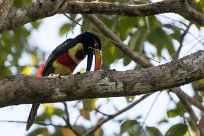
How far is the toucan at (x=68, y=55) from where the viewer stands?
13.0 feet

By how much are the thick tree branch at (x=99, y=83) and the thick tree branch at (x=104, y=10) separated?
0.34 metres

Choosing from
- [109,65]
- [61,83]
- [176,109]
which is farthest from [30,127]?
[61,83]

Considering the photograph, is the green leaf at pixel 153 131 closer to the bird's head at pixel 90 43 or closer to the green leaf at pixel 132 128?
the green leaf at pixel 132 128

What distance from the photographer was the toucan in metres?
3.95

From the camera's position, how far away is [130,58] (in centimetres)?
409

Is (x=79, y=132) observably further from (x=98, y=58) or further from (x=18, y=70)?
(x=98, y=58)

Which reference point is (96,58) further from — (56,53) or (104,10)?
(56,53)

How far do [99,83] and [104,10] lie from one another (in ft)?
A: 1.60

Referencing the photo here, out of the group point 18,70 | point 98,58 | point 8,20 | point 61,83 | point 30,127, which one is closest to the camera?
point 61,83

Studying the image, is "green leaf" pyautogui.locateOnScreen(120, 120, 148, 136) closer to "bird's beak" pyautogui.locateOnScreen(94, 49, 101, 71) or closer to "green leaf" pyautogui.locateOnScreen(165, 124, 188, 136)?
"green leaf" pyautogui.locateOnScreen(165, 124, 188, 136)

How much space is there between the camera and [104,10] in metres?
2.87

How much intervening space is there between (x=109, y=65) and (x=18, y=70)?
0.72 metres

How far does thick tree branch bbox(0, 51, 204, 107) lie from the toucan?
1264 millimetres

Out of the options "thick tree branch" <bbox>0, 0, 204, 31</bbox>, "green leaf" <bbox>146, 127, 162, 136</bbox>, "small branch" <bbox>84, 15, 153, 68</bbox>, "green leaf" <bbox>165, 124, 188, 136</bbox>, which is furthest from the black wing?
"thick tree branch" <bbox>0, 0, 204, 31</bbox>
